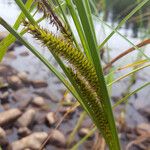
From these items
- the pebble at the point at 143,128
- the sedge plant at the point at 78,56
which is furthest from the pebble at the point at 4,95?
the sedge plant at the point at 78,56

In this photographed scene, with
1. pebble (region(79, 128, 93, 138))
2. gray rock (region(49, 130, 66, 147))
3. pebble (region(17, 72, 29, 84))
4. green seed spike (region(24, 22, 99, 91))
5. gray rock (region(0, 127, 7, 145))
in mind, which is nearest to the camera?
green seed spike (region(24, 22, 99, 91))

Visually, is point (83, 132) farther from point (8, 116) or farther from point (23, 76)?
point (23, 76)

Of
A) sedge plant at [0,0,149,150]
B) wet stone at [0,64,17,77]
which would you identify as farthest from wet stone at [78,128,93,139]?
sedge plant at [0,0,149,150]

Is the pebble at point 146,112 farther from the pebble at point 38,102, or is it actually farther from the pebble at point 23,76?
the pebble at point 23,76

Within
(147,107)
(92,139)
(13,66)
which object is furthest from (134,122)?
(13,66)

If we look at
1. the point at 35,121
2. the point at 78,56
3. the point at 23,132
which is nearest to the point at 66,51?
the point at 78,56

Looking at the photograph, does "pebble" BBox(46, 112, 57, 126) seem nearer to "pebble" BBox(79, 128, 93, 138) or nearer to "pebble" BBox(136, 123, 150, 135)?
"pebble" BBox(79, 128, 93, 138)
